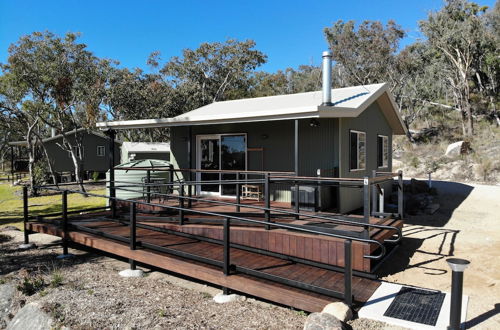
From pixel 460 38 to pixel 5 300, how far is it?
959 inches

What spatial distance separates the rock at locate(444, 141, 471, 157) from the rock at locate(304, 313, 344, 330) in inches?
698

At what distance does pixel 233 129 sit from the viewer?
8.85 m

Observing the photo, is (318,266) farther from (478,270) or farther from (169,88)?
(169,88)

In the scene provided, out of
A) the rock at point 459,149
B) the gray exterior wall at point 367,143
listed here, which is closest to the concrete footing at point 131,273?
the gray exterior wall at point 367,143

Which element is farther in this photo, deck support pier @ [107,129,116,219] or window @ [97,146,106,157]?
window @ [97,146,106,157]

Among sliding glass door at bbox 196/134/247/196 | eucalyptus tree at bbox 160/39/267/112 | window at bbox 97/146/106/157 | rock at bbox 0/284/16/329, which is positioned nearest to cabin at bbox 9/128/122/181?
window at bbox 97/146/106/157

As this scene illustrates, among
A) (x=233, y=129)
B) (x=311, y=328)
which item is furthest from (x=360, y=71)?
(x=311, y=328)

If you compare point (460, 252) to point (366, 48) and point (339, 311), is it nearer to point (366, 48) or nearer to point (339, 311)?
→ point (339, 311)

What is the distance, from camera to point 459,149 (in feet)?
57.6

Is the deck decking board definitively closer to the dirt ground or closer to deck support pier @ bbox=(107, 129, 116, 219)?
deck support pier @ bbox=(107, 129, 116, 219)

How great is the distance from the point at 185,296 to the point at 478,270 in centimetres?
425

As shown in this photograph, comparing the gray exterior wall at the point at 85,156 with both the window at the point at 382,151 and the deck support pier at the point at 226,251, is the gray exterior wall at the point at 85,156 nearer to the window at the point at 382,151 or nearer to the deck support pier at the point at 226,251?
the window at the point at 382,151

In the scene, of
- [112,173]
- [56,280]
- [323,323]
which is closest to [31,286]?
[56,280]

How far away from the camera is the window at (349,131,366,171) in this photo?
26.8ft
